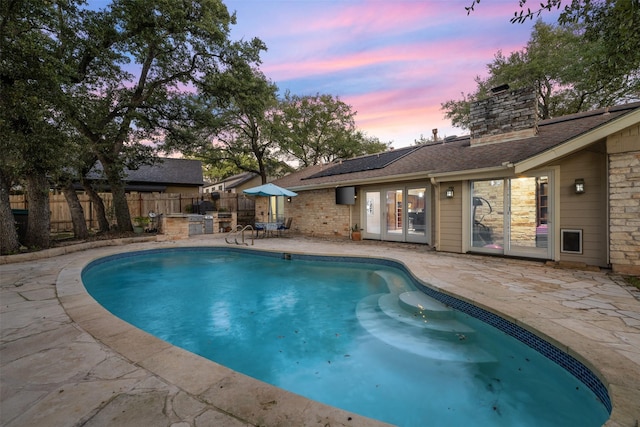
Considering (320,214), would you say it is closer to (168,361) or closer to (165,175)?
(168,361)

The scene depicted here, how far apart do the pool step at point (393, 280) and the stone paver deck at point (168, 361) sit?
922 mm

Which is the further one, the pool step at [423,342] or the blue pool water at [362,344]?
the pool step at [423,342]

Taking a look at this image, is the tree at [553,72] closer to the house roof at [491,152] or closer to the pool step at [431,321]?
the house roof at [491,152]

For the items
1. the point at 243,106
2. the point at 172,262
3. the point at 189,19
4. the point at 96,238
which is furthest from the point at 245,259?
the point at 189,19

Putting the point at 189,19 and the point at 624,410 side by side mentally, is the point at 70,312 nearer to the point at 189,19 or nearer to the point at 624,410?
the point at 624,410

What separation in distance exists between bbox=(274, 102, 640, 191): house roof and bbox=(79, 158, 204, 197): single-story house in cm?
1204

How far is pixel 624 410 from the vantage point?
5.87 ft

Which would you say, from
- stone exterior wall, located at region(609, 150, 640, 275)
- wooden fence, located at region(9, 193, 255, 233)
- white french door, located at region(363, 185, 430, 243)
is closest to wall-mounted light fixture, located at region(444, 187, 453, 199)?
white french door, located at region(363, 185, 430, 243)

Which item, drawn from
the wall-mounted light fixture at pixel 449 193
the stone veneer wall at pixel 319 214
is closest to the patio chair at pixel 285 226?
the stone veneer wall at pixel 319 214

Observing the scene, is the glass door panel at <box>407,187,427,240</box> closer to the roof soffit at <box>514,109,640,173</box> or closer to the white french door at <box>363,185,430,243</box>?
the white french door at <box>363,185,430,243</box>

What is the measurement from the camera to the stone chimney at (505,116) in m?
7.84

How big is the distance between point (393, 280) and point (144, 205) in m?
14.0

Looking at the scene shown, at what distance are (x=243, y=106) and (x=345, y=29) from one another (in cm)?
515

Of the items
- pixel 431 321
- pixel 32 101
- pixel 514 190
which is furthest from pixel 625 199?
pixel 32 101
